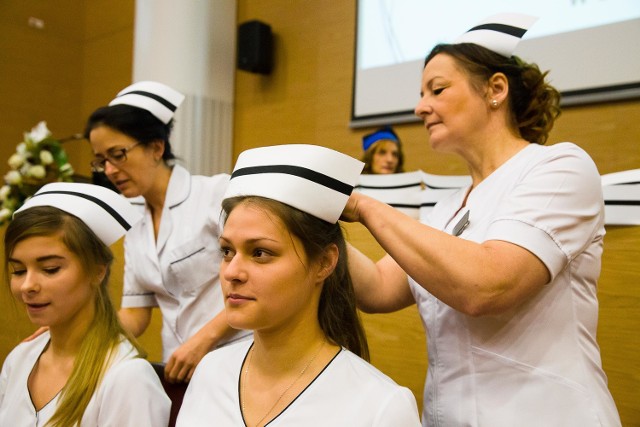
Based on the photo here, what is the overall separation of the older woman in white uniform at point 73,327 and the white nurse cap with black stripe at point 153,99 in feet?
1.43

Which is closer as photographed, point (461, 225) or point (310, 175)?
point (310, 175)

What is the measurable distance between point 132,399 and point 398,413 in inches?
26.5

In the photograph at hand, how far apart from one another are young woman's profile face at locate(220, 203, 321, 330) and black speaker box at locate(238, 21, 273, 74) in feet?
12.1

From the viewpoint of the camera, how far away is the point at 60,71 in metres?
5.97

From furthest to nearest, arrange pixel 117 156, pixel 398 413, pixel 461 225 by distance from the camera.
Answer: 1. pixel 117 156
2. pixel 461 225
3. pixel 398 413

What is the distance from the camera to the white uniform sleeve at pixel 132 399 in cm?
130

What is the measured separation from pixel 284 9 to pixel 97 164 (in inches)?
124

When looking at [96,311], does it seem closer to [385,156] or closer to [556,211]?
[556,211]

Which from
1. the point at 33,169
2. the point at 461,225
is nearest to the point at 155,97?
the point at 461,225

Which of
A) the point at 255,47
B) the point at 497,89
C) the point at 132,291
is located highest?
the point at 255,47

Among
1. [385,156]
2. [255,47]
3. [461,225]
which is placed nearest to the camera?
[461,225]

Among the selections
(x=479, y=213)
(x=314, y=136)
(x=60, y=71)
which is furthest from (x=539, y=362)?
(x=60, y=71)

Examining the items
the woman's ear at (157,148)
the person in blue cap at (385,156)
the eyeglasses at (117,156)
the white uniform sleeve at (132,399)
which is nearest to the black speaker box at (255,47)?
the person in blue cap at (385,156)

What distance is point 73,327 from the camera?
4.91 ft
